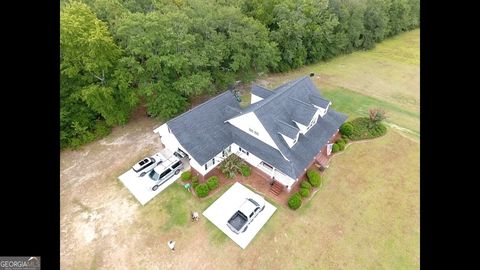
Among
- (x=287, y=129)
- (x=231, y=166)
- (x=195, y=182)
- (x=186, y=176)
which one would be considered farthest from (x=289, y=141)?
(x=186, y=176)

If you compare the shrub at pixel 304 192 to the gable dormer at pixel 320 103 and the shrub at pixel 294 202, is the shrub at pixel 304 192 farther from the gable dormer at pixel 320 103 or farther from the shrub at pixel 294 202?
the gable dormer at pixel 320 103

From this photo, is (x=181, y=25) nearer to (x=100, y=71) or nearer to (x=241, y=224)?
(x=100, y=71)

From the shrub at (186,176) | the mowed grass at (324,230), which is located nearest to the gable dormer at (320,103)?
the mowed grass at (324,230)

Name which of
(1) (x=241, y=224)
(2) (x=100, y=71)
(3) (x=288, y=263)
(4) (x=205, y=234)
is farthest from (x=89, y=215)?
(3) (x=288, y=263)

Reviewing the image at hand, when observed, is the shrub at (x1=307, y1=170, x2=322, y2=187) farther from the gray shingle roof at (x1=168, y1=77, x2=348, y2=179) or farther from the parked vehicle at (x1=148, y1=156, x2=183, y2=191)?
the parked vehicle at (x1=148, y1=156, x2=183, y2=191)

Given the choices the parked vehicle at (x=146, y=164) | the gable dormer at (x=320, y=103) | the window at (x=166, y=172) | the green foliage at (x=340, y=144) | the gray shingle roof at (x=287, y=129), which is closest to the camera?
the gray shingle roof at (x=287, y=129)

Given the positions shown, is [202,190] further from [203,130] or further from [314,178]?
[314,178]
